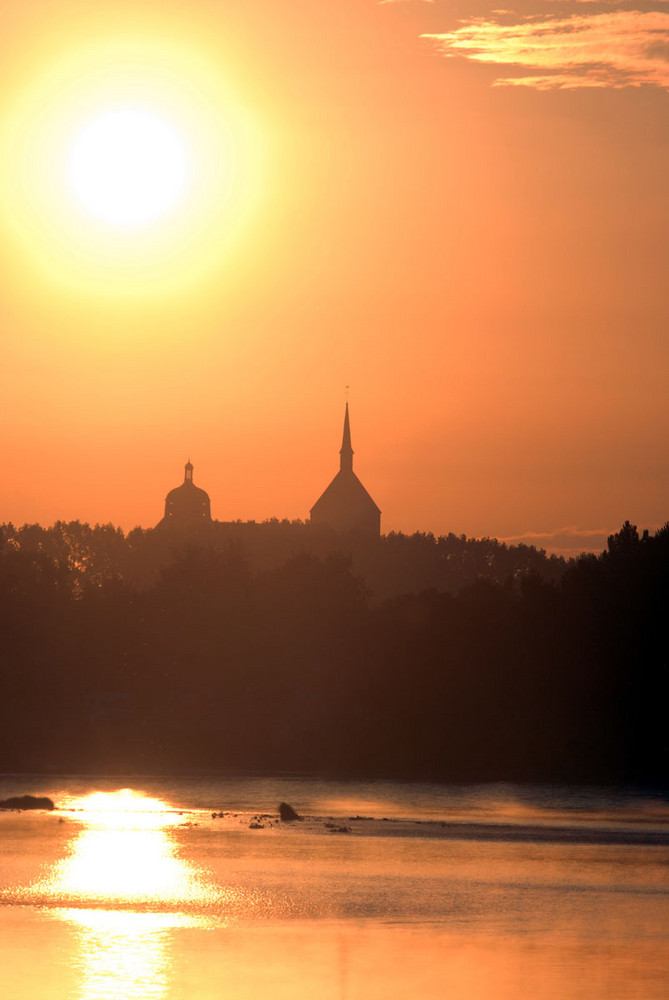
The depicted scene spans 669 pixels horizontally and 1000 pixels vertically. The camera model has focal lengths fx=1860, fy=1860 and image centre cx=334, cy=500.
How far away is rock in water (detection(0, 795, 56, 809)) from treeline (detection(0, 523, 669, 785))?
33.3 meters

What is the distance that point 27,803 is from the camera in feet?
275

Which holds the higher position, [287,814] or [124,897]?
[287,814]

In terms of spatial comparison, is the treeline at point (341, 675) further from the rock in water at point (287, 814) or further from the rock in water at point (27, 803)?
the rock in water at point (287, 814)

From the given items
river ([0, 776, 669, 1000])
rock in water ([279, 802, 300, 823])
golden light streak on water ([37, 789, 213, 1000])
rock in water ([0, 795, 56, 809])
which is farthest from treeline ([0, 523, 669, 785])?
golden light streak on water ([37, 789, 213, 1000])

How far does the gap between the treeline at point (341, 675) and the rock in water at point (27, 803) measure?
1313 inches

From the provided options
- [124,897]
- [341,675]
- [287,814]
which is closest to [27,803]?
[287,814]

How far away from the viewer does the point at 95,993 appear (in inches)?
1364

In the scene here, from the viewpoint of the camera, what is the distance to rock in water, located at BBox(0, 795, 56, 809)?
82.9 metres

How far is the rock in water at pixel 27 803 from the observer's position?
82.9 meters

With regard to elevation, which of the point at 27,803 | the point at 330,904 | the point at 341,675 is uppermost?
the point at 341,675

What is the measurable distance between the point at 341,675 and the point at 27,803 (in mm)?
48077

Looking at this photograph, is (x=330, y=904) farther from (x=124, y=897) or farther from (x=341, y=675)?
(x=341, y=675)

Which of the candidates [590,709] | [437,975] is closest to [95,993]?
[437,975]

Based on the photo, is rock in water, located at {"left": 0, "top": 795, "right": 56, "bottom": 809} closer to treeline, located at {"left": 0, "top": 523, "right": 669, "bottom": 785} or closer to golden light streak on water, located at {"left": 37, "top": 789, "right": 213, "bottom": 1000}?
golden light streak on water, located at {"left": 37, "top": 789, "right": 213, "bottom": 1000}
